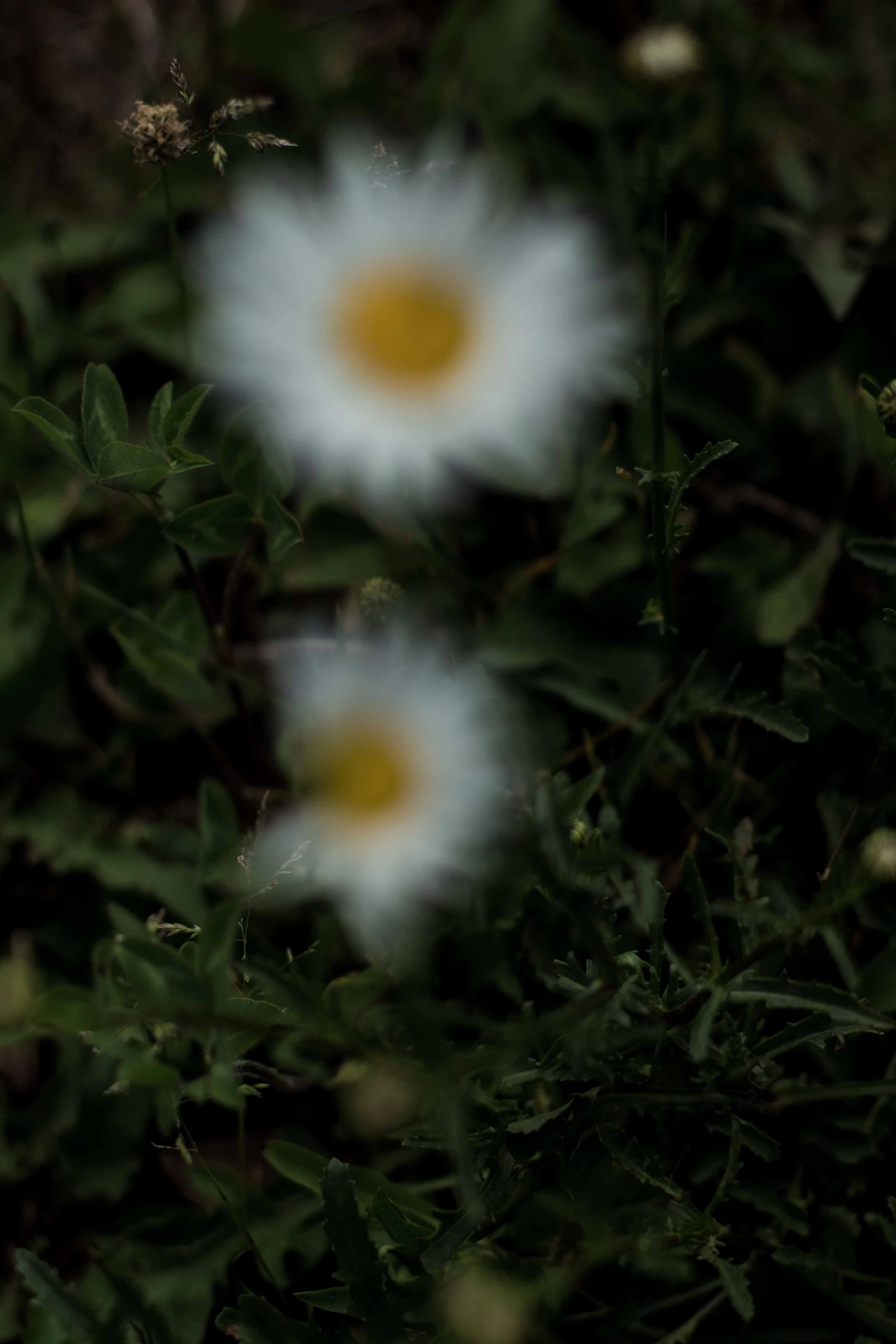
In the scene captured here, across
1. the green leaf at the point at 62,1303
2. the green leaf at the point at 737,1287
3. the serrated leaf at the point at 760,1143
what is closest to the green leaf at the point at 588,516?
the serrated leaf at the point at 760,1143

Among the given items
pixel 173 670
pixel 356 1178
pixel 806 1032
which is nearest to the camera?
pixel 806 1032

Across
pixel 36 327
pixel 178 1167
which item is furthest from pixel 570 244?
pixel 178 1167

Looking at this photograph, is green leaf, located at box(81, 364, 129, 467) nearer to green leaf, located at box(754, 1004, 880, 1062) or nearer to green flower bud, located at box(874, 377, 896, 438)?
green flower bud, located at box(874, 377, 896, 438)

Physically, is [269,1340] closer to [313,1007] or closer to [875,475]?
[313,1007]

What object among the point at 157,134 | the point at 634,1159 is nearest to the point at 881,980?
the point at 634,1159

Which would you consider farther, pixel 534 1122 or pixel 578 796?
pixel 578 796

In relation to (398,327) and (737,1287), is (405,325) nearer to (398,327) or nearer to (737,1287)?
(398,327)

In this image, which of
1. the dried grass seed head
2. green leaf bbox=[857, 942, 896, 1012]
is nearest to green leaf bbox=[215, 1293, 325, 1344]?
green leaf bbox=[857, 942, 896, 1012]
